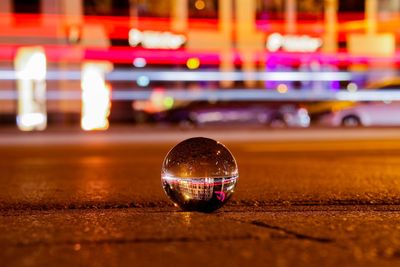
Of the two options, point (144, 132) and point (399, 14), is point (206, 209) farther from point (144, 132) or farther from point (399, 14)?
point (399, 14)

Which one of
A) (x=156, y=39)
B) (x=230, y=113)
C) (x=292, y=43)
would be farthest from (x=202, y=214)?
(x=292, y=43)

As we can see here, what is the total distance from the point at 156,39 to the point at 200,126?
3.02m

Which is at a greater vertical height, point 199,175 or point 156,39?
point 156,39

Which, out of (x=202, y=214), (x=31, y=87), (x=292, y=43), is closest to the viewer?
(x=202, y=214)

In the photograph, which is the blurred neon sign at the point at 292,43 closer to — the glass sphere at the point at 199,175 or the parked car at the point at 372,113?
the parked car at the point at 372,113

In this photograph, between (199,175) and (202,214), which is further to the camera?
(202,214)

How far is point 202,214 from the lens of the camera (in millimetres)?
4660

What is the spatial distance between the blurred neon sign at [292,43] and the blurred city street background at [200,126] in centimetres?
5

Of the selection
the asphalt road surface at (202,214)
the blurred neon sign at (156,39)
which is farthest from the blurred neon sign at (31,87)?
the asphalt road surface at (202,214)

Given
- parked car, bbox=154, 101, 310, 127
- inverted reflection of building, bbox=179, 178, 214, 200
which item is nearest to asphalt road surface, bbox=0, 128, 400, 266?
inverted reflection of building, bbox=179, 178, 214, 200

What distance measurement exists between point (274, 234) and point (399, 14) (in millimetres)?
24526

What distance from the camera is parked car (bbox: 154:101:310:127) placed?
22.8 m

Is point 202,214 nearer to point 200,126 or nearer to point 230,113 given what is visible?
point 200,126

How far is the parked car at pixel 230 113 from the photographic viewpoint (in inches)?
896
